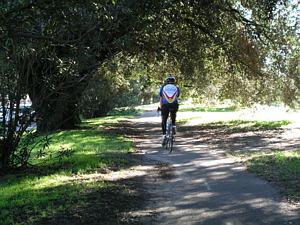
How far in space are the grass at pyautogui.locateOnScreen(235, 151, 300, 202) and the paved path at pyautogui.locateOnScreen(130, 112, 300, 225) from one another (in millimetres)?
231

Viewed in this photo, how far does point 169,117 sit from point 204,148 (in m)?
1.57

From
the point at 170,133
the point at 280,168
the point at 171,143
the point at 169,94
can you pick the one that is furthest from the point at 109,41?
the point at 280,168

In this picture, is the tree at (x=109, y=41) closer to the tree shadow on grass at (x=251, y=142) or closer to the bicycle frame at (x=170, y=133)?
the bicycle frame at (x=170, y=133)

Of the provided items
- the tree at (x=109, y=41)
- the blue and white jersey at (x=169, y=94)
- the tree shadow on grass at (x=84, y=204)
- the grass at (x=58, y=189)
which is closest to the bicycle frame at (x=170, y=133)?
the blue and white jersey at (x=169, y=94)

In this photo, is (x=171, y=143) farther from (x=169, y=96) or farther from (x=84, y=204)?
(x=84, y=204)

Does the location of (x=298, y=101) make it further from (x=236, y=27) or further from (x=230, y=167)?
(x=230, y=167)

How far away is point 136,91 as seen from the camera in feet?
165

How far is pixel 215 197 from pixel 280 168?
A: 287 cm

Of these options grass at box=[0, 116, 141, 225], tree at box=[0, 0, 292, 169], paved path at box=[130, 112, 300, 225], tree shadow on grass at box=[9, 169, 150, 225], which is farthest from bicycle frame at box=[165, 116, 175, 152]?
tree shadow on grass at box=[9, 169, 150, 225]

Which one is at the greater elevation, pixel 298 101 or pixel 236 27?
pixel 236 27

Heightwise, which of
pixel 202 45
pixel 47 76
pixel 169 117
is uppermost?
pixel 202 45

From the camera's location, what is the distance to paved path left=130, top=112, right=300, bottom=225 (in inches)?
257

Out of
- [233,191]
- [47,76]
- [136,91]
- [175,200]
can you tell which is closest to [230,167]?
[233,191]

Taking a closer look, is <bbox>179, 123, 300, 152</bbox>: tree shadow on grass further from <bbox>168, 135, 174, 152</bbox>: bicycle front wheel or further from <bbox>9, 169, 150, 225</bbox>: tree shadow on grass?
<bbox>9, 169, 150, 225</bbox>: tree shadow on grass
